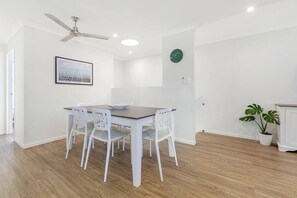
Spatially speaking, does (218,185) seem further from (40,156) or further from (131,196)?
(40,156)

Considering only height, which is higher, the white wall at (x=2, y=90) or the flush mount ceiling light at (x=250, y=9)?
the flush mount ceiling light at (x=250, y=9)

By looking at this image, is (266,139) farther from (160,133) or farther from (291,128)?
(160,133)

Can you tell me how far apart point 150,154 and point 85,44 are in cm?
322

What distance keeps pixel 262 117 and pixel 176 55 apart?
233 centimetres

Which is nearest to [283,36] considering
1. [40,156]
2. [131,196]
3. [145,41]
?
[145,41]

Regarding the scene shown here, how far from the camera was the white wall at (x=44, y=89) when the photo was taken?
285cm

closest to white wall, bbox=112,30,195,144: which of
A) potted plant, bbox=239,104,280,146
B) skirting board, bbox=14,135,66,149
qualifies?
potted plant, bbox=239,104,280,146

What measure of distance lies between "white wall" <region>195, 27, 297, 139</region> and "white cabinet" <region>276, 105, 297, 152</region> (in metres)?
0.58

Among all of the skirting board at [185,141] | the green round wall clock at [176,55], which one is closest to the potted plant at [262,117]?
the skirting board at [185,141]

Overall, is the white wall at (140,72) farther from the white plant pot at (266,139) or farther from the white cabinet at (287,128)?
the white cabinet at (287,128)

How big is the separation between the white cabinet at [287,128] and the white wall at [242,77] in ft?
1.89

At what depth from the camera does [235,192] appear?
1585 millimetres

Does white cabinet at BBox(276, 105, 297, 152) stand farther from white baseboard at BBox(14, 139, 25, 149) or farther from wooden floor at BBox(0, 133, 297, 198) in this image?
white baseboard at BBox(14, 139, 25, 149)

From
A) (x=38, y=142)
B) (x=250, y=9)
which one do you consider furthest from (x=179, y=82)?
(x=38, y=142)
